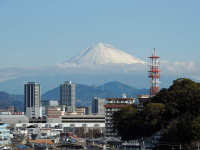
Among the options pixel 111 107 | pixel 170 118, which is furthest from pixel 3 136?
pixel 170 118

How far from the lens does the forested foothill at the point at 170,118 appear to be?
246 feet

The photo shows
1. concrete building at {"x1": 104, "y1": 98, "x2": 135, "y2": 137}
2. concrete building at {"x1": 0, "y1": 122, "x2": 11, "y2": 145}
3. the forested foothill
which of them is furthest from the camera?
concrete building at {"x1": 104, "y1": 98, "x2": 135, "y2": 137}

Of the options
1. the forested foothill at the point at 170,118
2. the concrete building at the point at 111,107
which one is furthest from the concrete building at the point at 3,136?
the concrete building at the point at 111,107

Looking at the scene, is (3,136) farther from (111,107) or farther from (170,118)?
(170,118)

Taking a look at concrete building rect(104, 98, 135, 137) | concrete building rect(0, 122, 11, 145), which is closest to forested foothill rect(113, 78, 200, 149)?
concrete building rect(0, 122, 11, 145)

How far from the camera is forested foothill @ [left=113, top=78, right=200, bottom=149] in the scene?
74.9m

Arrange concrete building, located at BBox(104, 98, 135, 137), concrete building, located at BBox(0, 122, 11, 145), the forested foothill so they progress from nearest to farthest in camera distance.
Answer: the forested foothill
concrete building, located at BBox(0, 122, 11, 145)
concrete building, located at BBox(104, 98, 135, 137)

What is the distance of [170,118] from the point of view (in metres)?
85.1

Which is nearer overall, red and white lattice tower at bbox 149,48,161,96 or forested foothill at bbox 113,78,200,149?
forested foothill at bbox 113,78,200,149

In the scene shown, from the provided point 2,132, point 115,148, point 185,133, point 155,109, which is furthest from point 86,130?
point 185,133

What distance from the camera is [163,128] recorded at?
8038 centimetres

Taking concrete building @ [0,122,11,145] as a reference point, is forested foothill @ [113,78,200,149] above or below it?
above

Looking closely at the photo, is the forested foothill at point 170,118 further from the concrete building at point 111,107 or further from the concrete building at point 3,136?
the concrete building at point 111,107

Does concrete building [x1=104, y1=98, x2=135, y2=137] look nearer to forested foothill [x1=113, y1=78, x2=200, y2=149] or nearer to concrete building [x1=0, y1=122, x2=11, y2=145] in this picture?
concrete building [x1=0, y1=122, x2=11, y2=145]
